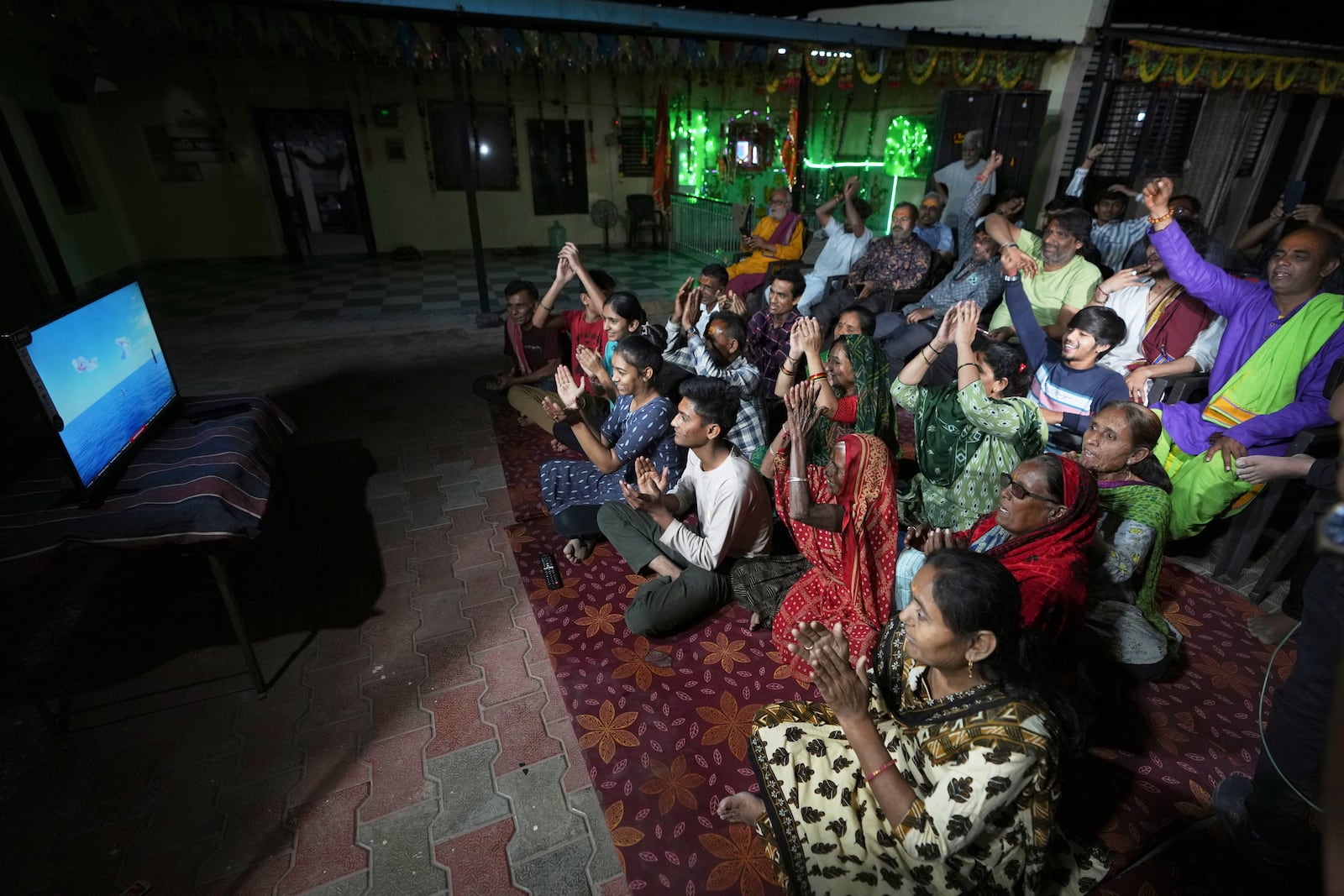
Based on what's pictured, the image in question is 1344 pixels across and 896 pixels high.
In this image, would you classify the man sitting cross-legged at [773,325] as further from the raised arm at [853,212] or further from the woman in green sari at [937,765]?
the woman in green sari at [937,765]

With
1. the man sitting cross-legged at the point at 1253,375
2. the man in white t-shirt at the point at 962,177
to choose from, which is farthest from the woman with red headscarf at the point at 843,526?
the man in white t-shirt at the point at 962,177

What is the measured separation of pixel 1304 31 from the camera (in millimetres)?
10328

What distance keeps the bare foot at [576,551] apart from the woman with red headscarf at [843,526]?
4.19 ft

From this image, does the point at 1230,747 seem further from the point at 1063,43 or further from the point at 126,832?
the point at 1063,43

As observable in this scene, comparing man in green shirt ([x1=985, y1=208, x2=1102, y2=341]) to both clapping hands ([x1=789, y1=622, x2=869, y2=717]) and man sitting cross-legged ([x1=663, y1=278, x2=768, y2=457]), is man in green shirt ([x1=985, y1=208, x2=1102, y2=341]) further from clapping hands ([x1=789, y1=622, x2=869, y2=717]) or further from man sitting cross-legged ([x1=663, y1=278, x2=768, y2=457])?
clapping hands ([x1=789, y1=622, x2=869, y2=717])

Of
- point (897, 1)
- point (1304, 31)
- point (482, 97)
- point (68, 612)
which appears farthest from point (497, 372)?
point (1304, 31)

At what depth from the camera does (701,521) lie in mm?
3150

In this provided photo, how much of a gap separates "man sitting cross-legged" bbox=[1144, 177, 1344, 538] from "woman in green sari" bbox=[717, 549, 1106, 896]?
2344 mm

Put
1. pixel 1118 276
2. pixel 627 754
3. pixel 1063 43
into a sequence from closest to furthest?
pixel 627 754, pixel 1118 276, pixel 1063 43

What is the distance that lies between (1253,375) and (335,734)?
15.7 ft

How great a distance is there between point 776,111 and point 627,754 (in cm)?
1372

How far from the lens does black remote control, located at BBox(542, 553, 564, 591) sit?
135 inches

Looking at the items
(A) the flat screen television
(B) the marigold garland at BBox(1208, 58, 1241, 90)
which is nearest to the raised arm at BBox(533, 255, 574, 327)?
(A) the flat screen television

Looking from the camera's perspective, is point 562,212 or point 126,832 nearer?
point 126,832
